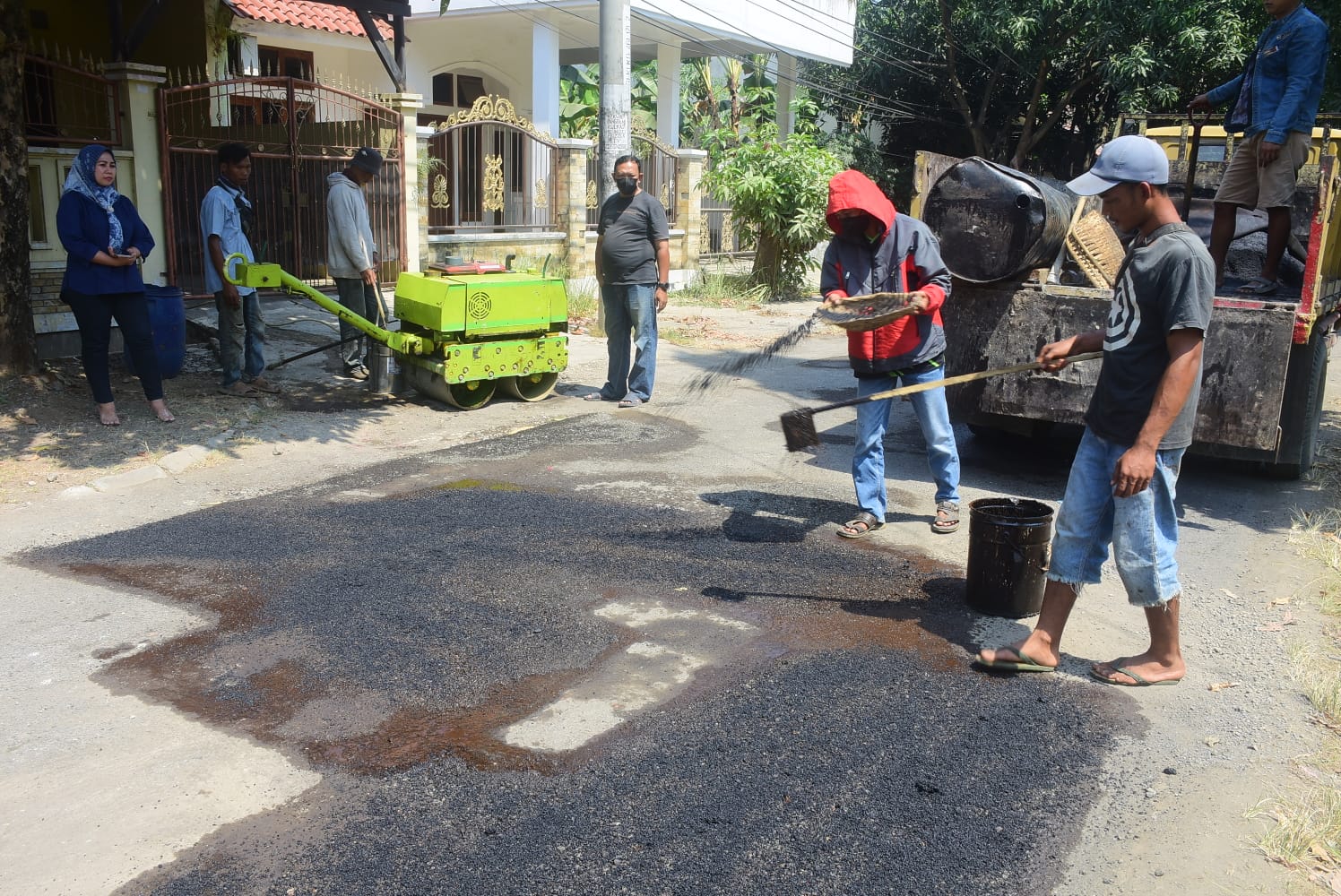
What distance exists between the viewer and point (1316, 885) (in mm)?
2959

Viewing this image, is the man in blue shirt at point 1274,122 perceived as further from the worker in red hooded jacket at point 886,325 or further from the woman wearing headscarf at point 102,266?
the woman wearing headscarf at point 102,266

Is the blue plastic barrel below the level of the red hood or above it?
below

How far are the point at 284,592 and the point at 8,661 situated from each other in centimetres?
103

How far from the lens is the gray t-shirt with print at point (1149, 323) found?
3615 millimetres

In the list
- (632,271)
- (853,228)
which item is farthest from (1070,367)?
(632,271)

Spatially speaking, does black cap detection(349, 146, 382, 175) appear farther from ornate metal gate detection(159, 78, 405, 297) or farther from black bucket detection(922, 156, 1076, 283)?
black bucket detection(922, 156, 1076, 283)

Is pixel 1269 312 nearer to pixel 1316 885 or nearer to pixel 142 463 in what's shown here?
pixel 1316 885

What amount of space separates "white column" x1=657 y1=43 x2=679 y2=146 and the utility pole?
9562 mm

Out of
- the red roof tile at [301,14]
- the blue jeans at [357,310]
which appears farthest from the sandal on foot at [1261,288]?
the red roof tile at [301,14]

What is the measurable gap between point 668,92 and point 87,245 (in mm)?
15035

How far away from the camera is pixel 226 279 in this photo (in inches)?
315

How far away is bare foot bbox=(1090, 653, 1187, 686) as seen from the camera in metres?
4.05

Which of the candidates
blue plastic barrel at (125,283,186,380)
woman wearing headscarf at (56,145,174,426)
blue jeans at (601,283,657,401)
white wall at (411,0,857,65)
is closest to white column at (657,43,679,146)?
white wall at (411,0,857,65)

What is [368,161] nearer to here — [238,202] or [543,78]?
[238,202]
